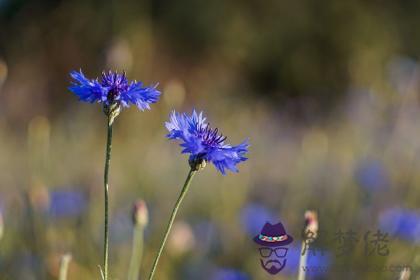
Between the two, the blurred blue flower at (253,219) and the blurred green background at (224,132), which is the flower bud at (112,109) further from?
the blurred blue flower at (253,219)

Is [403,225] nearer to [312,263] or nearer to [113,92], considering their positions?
[312,263]

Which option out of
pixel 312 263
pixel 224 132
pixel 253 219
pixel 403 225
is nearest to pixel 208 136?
pixel 312 263

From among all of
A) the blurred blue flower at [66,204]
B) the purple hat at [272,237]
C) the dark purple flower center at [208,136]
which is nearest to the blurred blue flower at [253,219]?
the blurred blue flower at [66,204]

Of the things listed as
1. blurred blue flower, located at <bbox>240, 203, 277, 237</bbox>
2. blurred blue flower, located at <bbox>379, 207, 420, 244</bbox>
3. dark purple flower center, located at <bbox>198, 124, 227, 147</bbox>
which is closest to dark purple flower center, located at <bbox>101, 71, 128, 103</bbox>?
dark purple flower center, located at <bbox>198, 124, 227, 147</bbox>

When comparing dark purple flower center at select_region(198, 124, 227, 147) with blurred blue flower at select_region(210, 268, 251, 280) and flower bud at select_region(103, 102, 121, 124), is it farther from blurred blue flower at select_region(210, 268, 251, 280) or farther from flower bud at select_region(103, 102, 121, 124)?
blurred blue flower at select_region(210, 268, 251, 280)

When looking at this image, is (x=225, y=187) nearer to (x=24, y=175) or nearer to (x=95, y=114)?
(x=24, y=175)

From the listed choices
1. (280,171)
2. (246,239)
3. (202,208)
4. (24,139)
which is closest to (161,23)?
(24,139)
